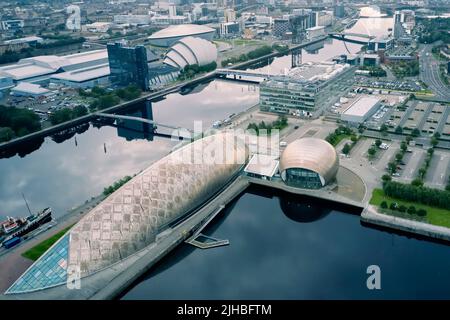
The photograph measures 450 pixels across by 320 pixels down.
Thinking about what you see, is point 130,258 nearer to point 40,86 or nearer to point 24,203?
point 24,203

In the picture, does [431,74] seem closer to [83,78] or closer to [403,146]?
[403,146]

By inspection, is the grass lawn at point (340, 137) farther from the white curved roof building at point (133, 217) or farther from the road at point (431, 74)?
the road at point (431, 74)

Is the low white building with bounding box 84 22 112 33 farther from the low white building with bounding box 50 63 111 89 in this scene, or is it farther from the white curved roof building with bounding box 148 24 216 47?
the low white building with bounding box 50 63 111 89

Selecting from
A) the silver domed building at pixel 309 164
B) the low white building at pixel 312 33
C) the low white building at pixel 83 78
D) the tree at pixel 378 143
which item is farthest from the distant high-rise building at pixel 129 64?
the low white building at pixel 312 33

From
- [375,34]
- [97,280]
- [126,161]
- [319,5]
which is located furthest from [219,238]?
[319,5]

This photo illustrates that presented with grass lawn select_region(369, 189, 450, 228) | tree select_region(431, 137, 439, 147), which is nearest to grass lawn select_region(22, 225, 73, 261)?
grass lawn select_region(369, 189, 450, 228)

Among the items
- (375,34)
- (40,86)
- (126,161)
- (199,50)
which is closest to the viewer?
(126,161)
